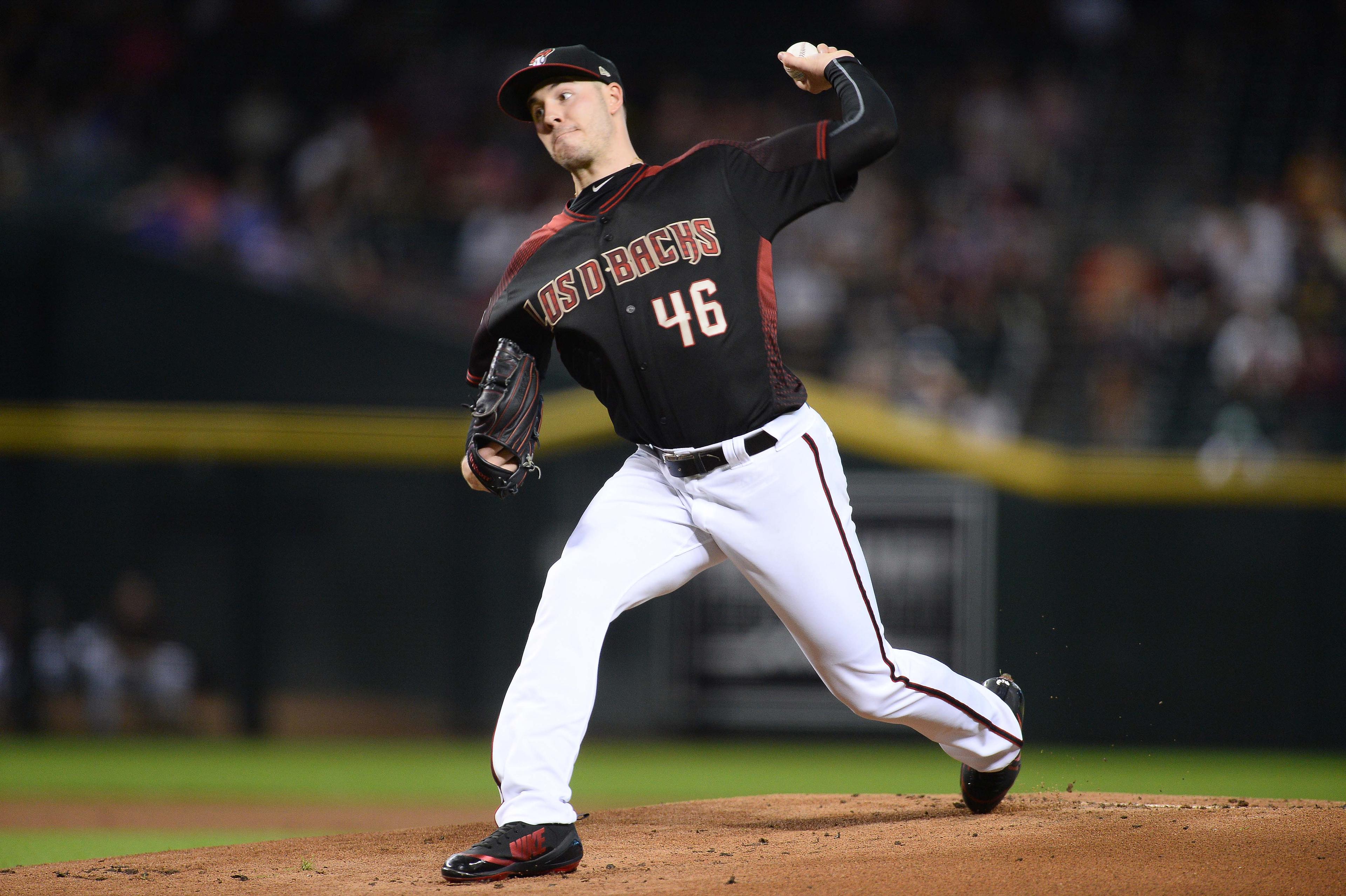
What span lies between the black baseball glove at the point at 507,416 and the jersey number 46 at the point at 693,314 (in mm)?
335

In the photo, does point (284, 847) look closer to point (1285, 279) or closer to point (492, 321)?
point (492, 321)

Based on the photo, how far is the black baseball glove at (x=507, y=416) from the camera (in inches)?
121

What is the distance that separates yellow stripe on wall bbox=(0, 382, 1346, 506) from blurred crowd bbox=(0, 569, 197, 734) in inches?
35.8

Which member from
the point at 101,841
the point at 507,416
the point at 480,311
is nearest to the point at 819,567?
the point at 507,416

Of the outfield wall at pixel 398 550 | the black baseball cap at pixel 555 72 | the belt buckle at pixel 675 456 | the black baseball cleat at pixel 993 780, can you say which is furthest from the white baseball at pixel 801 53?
the outfield wall at pixel 398 550

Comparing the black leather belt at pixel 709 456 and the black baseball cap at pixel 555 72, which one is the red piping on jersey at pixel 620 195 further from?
the black leather belt at pixel 709 456

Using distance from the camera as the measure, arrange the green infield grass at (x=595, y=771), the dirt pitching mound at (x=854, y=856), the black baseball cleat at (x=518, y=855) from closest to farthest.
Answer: the dirt pitching mound at (x=854, y=856)
the black baseball cleat at (x=518, y=855)
the green infield grass at (x=595, y=771)

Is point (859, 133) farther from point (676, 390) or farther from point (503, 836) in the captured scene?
point (503, 836)

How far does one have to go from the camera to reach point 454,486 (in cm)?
771

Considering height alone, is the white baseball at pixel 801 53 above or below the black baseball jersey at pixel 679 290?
above

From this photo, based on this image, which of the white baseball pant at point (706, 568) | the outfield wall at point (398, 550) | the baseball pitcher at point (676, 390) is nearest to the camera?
the white baseball pant at point (706, 568)

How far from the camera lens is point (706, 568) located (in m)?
3.14

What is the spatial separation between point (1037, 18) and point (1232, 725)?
6.75 meters

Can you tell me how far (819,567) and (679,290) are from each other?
70cm
